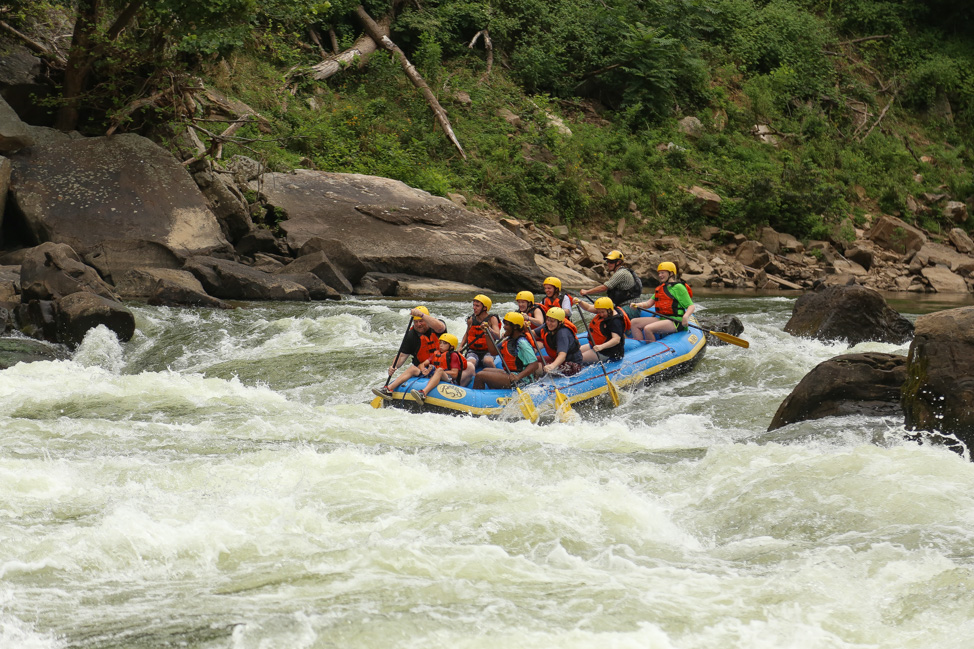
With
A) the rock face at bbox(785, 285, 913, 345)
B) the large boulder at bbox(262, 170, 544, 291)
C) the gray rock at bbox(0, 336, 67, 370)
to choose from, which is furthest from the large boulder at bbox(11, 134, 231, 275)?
the rock face at bbox(785, 285, 913, 345)

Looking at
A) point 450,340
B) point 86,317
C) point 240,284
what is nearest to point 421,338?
point 450,340

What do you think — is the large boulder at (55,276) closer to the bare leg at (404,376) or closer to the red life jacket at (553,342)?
the bare leg at (404,376)

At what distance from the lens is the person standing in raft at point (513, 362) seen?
8923 millimetres

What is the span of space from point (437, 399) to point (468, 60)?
18.5 meters

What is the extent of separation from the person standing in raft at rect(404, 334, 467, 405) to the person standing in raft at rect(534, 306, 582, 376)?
0.89 metres

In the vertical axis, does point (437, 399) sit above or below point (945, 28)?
below

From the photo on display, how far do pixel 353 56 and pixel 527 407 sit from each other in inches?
663

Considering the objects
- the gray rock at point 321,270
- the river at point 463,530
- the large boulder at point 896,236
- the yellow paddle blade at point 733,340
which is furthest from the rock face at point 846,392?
the large boulder at point 896,236

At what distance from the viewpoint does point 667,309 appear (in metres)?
10.8

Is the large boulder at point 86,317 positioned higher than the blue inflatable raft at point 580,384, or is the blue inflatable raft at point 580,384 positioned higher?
the large boulder at point 86,317

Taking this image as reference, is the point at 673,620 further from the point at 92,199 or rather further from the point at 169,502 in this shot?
the point at 92,199

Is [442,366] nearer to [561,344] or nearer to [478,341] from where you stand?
[478,341]

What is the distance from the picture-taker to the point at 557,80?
25641 millimetres

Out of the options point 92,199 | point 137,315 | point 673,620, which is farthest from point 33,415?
point 92,199
